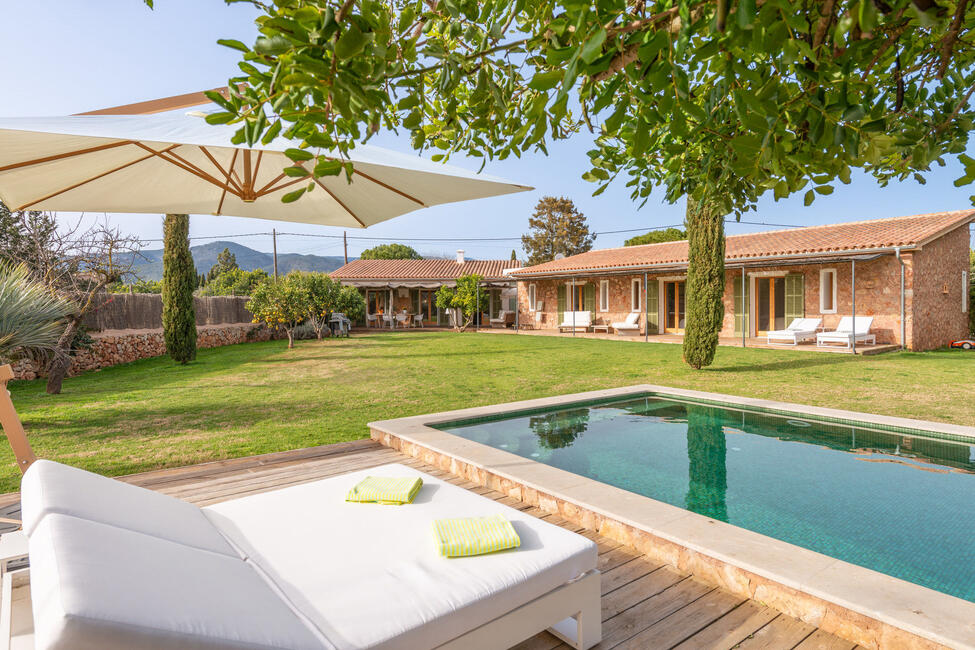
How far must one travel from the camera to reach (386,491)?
271cm

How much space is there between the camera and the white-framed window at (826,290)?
16.2m

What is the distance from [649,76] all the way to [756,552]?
7.68 ft

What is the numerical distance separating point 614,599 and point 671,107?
221 centimetres

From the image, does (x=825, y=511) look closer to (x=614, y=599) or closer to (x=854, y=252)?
Result: (x=614, y=599)

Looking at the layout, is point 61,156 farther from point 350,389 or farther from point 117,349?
point 117,349

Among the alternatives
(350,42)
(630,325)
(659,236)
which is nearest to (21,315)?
(350,42)

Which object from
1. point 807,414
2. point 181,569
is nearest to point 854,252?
point 807,414

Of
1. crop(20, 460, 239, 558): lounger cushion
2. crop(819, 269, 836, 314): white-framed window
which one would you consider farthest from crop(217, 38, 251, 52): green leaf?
crop(819, 269, 836, 314): white-framed window

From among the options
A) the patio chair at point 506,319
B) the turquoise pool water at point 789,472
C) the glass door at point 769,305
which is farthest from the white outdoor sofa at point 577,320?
the turquoise pool water at point 789,472

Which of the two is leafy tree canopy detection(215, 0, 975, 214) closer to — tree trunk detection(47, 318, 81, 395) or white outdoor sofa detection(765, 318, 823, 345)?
tree trunk detection(47, 318, 81, 395)

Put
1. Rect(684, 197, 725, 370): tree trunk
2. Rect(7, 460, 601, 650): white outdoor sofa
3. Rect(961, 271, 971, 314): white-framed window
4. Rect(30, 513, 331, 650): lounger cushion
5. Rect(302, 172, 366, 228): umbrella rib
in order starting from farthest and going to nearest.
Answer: Rect(961, 271, 971, 314): white-framed window
Rect(684, 197, 725, 370): tree trunk
Rect(302, 172, 366, 228): umbrella rib
Rect(7, 460, 601, 650): white outdoor sofa
Rect(30, 513, 331, 650): lounger cushion

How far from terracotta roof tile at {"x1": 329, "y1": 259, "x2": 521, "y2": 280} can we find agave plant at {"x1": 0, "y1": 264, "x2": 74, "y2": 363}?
21.4 m

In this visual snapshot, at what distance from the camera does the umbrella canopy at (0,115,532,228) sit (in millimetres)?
3125

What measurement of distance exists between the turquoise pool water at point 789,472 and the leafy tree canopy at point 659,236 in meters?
39.8
